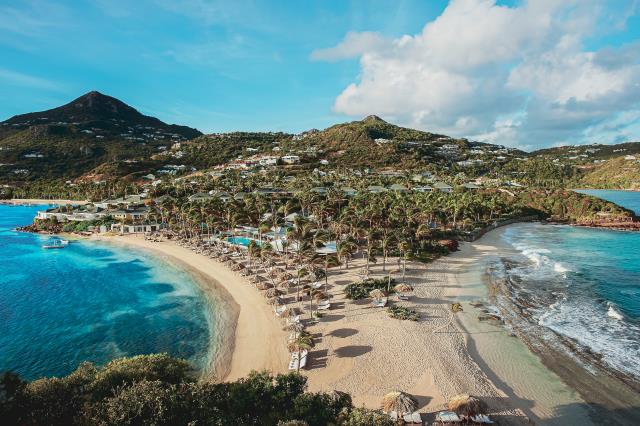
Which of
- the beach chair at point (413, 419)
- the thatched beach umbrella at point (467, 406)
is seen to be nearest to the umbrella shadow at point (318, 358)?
the beach chair at point (413, 419)

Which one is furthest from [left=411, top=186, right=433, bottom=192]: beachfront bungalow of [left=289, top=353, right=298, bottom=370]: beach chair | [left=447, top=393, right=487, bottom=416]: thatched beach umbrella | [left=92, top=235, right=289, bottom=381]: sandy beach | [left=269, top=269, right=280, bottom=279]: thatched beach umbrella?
[left=447, top=393, right=487, bottom=416]: thatched beach umbrella

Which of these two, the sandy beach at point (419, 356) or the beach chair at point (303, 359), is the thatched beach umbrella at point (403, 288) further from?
the beach chair at point (303, 359)

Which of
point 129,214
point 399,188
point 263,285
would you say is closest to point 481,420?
point 263,285

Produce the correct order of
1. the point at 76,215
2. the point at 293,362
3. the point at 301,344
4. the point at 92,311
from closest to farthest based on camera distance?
1. the point at 293,362
2. the point at 301,344
3. the point at 92,311
4. the point at 76,215

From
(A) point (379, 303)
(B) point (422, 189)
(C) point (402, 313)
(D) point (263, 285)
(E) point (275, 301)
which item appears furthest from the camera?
(B) point (422, 189)

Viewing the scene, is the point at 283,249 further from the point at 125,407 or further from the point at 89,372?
the point at 125,407

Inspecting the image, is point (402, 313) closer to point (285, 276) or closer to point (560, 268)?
point (285, 276)

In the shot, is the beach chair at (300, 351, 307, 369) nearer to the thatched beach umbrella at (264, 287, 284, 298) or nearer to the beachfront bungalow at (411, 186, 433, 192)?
the thatched beach umbrella at (264, 287, 284, 298)
